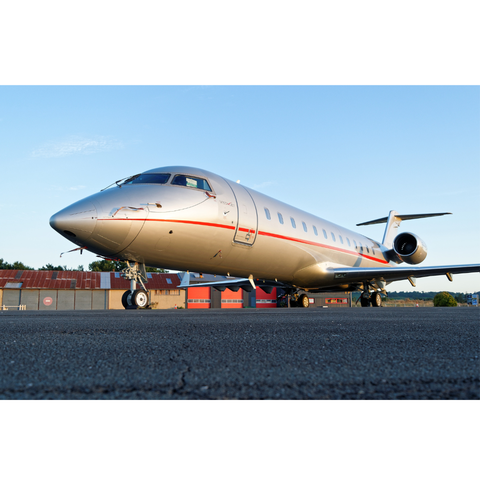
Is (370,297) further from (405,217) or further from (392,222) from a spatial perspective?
(405,217)

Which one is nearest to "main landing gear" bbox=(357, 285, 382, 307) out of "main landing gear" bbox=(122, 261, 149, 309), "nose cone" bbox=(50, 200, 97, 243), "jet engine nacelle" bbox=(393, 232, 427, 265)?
"jet engine nacelle" bbox=(393, 232, 427, 265)

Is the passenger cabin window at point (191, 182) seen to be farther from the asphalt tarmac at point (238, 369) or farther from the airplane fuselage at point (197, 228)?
the asphalt tarmac at point (238, 369)

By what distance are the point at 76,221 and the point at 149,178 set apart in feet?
6.27

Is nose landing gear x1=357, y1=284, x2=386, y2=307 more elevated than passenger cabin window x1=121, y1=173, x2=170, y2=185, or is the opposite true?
passenger cabin window x1=121, y1=173, x2=170, y2=185

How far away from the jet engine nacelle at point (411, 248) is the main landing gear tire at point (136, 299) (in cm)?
1147

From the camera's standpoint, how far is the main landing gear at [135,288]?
25.3 ft

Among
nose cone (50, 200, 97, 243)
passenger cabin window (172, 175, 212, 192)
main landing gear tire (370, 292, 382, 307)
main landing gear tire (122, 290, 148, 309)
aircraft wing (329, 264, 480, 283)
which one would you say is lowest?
main landing gear tire (370, 292, 382, 307)

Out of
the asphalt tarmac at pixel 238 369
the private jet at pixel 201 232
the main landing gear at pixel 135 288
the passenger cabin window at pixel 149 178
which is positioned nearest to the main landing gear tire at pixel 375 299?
the private jet at pixel 201 232

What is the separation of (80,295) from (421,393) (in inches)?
1458

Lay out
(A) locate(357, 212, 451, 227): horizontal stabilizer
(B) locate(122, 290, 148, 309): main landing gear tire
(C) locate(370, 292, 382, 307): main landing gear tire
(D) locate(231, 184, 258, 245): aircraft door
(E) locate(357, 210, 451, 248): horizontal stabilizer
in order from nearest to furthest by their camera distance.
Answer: (B) locate(122, 290, 148, 309): main landing gear tire
(D) locate(231, 184, 258, 245): aircraft door
(C) locate(370, 292, 382, 307): main landing gear tire
(A) locate(357, 212, 451, 227): horizontal stabilizer
(E) locate(357, 210, 451, 248): horizontal stabilizer

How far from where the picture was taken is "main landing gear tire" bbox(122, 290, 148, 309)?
26.2 feet

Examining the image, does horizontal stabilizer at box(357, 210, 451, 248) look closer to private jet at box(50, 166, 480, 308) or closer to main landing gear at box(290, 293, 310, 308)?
private jet at box(50, 166, 480, 308)

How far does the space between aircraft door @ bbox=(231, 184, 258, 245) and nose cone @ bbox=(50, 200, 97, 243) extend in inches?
123

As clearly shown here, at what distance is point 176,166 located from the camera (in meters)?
8.12
